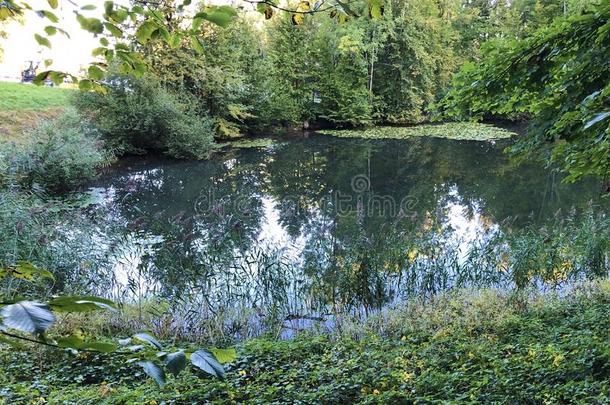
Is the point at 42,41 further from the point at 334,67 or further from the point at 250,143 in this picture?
the point at 334,67

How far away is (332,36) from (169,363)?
27.1m

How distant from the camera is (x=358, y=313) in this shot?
17.2 feet

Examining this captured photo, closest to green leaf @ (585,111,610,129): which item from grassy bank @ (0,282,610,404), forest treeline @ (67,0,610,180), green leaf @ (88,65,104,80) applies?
forest treeline @ (67,0,610,180)

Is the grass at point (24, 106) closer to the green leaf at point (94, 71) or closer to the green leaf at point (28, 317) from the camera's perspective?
the green leaf at point (94, 71)

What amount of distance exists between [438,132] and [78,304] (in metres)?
25.5

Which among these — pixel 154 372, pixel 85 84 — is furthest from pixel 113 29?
pixel 154 372

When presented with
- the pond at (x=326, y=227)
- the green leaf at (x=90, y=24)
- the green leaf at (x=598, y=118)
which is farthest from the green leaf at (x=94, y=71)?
the pond at (x=326, y=227)

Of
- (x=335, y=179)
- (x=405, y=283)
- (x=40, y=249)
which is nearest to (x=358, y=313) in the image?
(x=405, y=283)

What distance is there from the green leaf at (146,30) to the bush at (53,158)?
10.4 m

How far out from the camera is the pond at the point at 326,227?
5.49m

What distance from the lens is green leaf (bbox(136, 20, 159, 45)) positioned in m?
1.27

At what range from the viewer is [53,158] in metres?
11.1

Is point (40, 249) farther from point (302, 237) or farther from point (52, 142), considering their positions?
point (52, 142)

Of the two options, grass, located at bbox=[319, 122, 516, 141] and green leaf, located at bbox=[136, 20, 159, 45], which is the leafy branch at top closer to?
green leaf, located at bbox=[136, 20, 159, 45]
